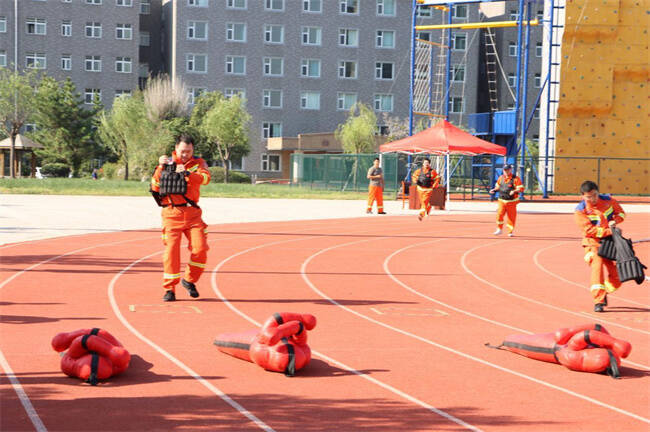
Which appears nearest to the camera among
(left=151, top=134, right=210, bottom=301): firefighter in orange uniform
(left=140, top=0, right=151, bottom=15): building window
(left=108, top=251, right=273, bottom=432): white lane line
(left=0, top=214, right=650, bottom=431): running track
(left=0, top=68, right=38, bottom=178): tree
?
(left=108, top=251, right=273, bottom=432): white lane line

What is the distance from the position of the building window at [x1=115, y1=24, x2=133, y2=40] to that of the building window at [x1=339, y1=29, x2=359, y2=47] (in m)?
18.2

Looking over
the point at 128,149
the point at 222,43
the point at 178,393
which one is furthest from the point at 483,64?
the point at 178,393

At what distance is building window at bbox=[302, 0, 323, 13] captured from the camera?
75500 millimetres

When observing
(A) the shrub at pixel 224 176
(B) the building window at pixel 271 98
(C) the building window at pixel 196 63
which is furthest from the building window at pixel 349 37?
(A) the shrub at pixel 224 176

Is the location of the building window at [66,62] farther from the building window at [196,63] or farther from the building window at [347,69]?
the building window at [347,69]

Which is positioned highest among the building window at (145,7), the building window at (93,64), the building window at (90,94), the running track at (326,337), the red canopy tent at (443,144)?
the building window at (145,7)

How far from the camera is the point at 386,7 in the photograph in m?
77.7

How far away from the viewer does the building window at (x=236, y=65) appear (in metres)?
74.8

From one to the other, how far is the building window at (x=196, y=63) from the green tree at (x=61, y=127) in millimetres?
9733

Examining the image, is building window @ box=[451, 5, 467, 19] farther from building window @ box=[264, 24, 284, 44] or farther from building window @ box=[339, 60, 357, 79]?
building window @ box=[264, 24, 284, 44]

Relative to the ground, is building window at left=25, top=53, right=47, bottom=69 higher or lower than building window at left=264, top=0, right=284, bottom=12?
lower

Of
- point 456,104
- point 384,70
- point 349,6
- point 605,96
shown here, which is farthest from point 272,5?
point 605,96

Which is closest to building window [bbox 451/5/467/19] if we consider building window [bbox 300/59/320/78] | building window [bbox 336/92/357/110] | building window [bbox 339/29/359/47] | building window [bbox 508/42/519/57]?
building window [bbox 508/42/519/57]

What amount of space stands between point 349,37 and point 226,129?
16.8 m
